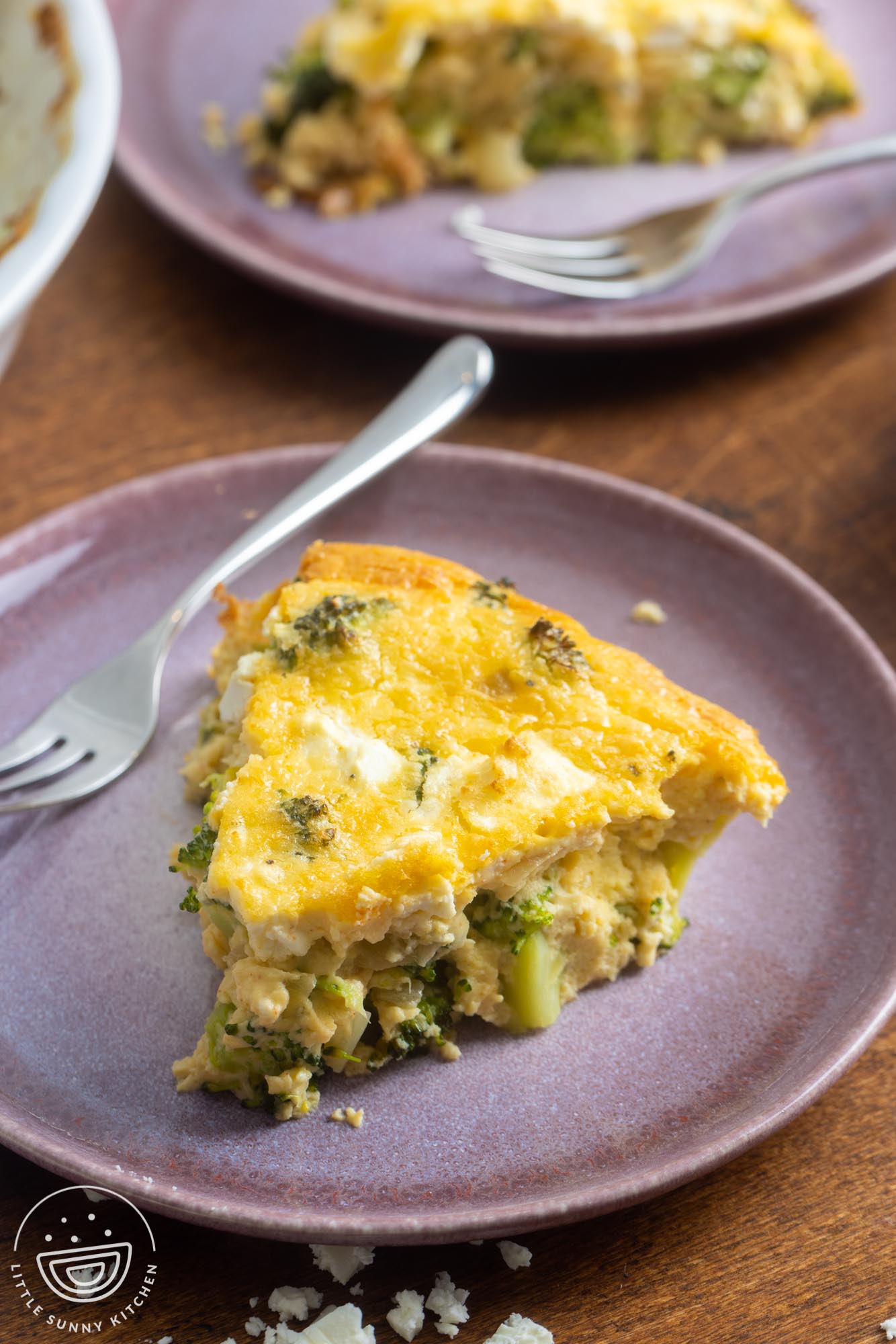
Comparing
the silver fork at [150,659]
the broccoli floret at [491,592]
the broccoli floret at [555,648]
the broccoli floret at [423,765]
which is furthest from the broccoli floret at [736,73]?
the broccoli floret at [423,765]

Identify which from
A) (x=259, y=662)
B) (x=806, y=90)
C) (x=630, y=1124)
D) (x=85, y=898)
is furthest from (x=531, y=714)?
(x=806, y=90)

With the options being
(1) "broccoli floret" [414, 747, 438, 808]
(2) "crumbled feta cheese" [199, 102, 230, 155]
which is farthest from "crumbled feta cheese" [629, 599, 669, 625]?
(2) "crumbled feta cheese" [199, 102, 230, 155]

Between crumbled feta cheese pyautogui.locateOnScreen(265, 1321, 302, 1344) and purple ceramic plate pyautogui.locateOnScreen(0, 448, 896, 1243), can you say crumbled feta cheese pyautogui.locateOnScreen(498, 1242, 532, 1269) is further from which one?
crumbled feta cheese pyautogui.locateOnScreen(265, 1321, 302, 1344)

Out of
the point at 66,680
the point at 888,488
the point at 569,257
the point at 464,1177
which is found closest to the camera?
the point at 464,1177

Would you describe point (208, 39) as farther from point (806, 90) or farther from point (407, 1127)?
point (407, 1127)

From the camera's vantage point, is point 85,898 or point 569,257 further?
point 569,257

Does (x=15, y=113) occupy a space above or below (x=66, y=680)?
above
